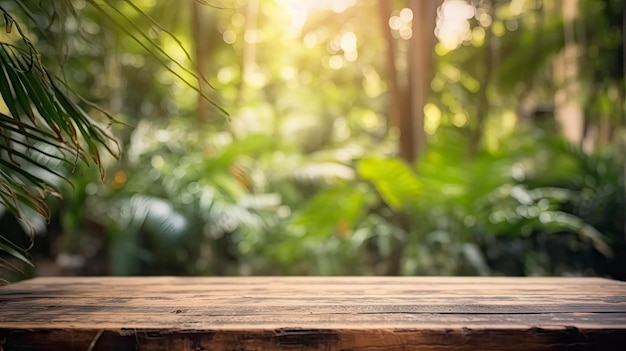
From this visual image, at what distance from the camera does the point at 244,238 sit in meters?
2.88

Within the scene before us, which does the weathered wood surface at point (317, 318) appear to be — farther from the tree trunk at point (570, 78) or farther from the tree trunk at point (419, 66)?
the tree trunk at point (570, 78)

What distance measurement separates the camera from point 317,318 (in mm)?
708

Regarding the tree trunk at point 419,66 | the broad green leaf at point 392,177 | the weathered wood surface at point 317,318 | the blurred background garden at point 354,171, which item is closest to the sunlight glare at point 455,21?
the blurred background garden at point 354,171

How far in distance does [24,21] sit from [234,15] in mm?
3270

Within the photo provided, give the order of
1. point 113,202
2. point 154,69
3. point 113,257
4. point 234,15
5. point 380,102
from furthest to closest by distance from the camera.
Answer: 1. point 380,102
2. point 234,15
3. point 154,69
4. point 113,202
5. point 113,257

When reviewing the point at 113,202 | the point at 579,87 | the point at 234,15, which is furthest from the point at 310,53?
the point at 113,202

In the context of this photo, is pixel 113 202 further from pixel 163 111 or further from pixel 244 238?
pixel 163 111

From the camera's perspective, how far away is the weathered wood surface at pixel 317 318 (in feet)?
2.12

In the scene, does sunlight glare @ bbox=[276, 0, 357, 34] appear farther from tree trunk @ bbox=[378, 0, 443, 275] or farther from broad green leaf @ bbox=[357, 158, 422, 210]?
broad green leaf @ bbox=[357, 158, 422, 210]

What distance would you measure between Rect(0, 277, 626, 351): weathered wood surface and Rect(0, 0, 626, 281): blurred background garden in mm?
790

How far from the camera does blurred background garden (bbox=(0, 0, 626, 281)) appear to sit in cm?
239

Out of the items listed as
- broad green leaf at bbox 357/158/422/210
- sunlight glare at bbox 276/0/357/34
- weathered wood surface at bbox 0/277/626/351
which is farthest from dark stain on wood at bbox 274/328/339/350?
sunlight glare at bbox 276/0/357/34

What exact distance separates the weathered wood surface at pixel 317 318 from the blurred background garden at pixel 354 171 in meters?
0.79

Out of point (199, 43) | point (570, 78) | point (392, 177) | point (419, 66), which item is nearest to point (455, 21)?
point (570, 78)
